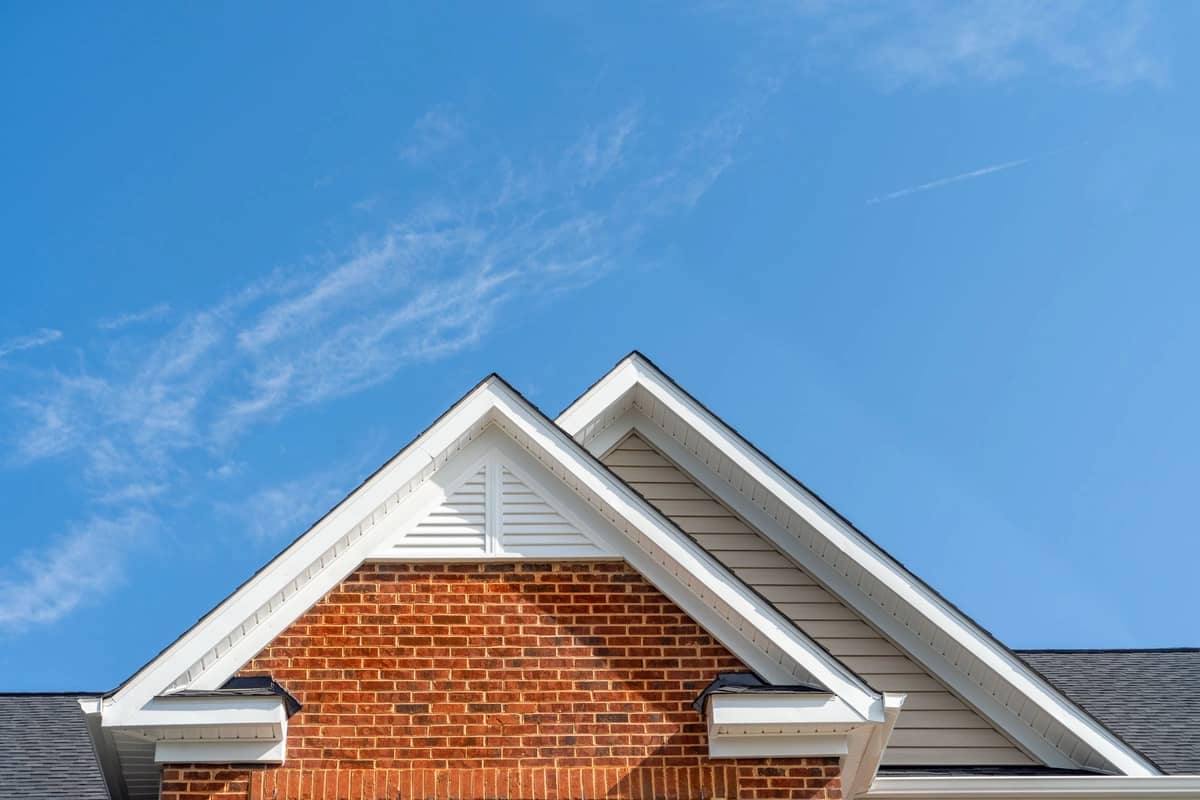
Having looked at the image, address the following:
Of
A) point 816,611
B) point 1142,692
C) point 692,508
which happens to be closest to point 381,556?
point 692,508

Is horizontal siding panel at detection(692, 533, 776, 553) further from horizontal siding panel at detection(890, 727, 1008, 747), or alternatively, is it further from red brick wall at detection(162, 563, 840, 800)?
red brick wall at detection(162, 563, 840, 800)

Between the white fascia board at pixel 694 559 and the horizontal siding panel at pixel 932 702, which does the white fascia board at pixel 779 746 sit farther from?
the horizontal siding panel at pixel 932 702

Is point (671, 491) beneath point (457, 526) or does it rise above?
above

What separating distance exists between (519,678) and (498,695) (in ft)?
0.60

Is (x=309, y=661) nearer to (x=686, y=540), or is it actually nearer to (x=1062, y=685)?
(x=686, y=540)

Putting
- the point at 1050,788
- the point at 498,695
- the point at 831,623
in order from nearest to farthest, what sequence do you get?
1. the point at 498,695
2. the point at 1050,788
3. the point at 831,623

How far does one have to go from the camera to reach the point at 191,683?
895 centimetres

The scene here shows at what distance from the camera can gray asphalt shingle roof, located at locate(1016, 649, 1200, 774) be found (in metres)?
12.5

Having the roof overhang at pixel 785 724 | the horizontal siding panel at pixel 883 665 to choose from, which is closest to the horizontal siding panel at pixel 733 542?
the horizontal siding panel at pixel 883 665

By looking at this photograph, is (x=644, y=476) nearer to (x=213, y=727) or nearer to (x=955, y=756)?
(x=955, y=756)

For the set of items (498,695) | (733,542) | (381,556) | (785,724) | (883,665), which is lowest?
(785,724)

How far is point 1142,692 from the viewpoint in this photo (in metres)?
14.1

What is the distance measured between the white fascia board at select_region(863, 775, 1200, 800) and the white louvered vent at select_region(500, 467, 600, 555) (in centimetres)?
301

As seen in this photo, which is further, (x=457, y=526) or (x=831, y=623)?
(x=831, y=623)
